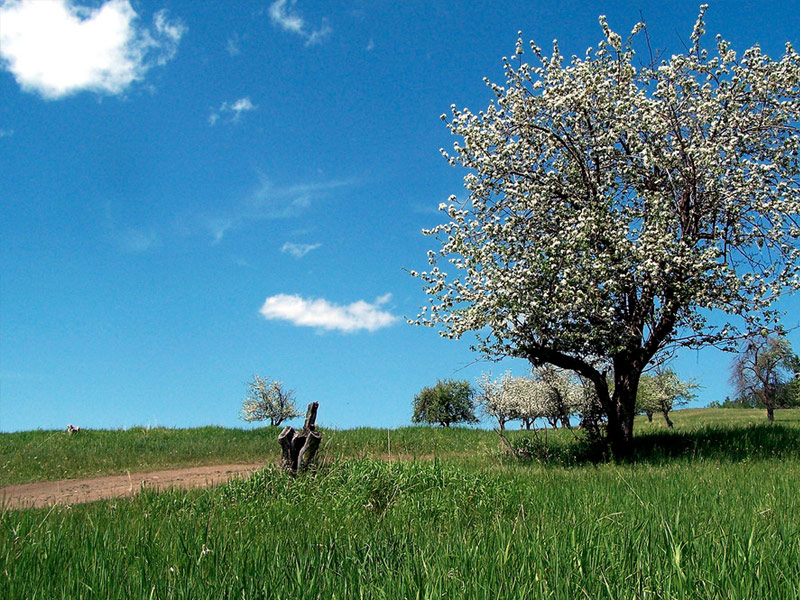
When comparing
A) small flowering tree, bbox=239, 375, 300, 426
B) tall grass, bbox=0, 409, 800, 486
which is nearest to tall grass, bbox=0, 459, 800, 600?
tall grass, bbox=0, 409, 800, 486

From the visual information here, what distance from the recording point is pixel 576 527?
6.00 m

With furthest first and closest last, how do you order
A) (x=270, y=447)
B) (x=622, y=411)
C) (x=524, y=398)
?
(x=524, y=398) → (x=270, y=447) → (x=622, y=411)

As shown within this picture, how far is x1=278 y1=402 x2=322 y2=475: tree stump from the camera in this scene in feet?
39.8

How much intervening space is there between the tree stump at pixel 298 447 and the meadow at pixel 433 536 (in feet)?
1.19

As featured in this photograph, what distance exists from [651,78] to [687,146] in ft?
8.94

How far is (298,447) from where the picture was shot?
1241 cm

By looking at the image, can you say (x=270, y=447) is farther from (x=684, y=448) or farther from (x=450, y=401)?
(x=450, y=401)

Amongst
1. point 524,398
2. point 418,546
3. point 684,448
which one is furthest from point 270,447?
point 524,398

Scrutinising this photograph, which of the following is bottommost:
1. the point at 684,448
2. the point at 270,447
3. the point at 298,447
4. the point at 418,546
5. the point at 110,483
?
the point at 684,448

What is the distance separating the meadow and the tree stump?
0.36 m

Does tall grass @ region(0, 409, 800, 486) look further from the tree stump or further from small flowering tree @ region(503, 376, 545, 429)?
small flowering tree @ region(503, 376, 545, 429)

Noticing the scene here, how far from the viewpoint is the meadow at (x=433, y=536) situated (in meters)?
4.19

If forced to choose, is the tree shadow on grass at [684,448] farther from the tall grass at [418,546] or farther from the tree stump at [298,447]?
the tree stump at [298,447]

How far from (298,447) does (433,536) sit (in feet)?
22.4
